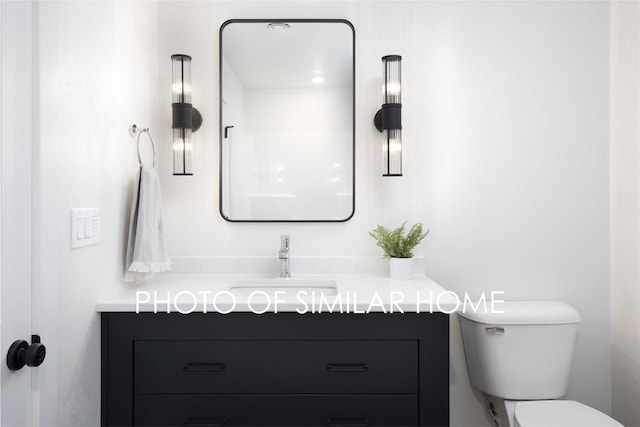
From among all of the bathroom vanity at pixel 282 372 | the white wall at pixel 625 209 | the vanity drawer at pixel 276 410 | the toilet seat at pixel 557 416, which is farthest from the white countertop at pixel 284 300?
the white wall at pixel 625 209

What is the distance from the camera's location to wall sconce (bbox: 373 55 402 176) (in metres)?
1.95

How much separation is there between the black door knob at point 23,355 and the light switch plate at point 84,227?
35 cm

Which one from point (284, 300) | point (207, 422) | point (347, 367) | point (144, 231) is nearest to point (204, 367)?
point (207, 422)

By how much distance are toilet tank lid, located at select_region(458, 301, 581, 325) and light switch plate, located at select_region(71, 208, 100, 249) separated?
4.42 ft

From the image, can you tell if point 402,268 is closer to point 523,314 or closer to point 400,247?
point 400,247

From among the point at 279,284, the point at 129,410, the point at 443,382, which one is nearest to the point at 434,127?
the point at 279,284

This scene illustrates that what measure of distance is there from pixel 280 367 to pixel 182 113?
113 cm

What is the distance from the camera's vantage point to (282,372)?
4.91 ft

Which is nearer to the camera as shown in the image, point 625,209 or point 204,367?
point 204,367

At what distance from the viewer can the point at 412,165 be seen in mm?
2076

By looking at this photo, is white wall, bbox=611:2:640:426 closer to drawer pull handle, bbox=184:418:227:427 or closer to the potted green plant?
the potted green plant

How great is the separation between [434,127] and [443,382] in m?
1.11

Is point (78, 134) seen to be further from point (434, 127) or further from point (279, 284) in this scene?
point (434, 127)

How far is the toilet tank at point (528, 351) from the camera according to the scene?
5.88 feet
